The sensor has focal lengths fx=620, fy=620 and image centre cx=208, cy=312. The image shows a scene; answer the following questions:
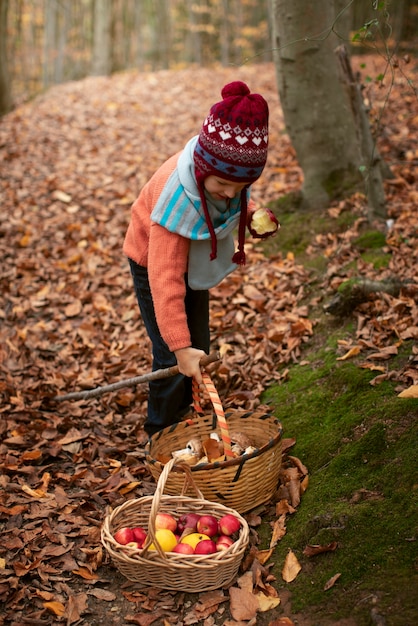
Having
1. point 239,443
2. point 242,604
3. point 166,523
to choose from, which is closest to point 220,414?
point 239,443

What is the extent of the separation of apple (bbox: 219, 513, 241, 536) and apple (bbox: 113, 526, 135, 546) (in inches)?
17.0

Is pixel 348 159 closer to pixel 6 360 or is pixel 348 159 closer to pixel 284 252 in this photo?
pixel 284 252

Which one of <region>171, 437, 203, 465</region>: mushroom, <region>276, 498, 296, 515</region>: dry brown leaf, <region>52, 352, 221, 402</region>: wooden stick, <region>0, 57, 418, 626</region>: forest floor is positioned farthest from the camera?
<region>171, 437, 203, 465</region>: mushroom

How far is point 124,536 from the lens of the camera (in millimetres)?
2938

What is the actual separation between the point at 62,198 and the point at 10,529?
5.47 meters

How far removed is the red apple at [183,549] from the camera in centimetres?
281

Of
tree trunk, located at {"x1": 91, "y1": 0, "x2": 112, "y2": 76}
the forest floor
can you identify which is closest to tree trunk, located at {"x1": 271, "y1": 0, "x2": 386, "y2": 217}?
the forest floor

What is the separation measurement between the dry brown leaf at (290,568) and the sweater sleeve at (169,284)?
112 centimetres

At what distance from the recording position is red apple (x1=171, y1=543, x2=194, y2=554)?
281 centimetres

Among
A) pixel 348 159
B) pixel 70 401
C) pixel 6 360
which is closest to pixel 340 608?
pixel 70 401

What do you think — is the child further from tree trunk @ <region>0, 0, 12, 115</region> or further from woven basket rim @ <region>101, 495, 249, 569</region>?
tree trunk @ <region>0, 0, 12, 115</region>

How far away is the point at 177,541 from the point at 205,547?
0.68ft

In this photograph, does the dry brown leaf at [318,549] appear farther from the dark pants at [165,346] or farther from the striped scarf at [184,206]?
the striped scarf at [184,206]

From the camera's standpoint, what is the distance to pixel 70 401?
468 centimetres
